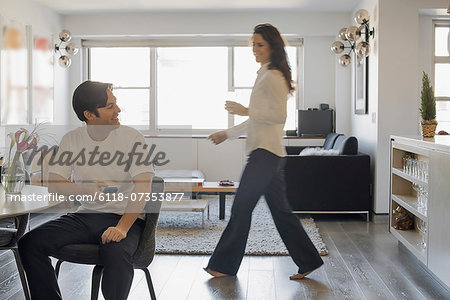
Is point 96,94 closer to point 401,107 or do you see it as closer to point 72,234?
point 72,234

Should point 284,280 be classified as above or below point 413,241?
below

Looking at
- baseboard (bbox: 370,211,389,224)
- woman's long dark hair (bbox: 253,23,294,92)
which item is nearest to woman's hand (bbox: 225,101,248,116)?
woman's long dark hair (bbox: 253,23,294,92)

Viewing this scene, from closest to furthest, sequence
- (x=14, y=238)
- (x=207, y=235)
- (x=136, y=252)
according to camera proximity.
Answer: (x=136, y=252)
(x=14, y=238)
(x=207, y=235)

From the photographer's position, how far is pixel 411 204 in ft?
12.6

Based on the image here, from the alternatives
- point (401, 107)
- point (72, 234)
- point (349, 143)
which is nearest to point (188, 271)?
point (72, 234)

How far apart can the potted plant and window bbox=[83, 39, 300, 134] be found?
12.2 ft

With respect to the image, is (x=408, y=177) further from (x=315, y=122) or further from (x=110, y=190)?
(x=315, y=122)

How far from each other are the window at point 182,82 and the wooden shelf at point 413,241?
12.3 ft

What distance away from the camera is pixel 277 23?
7.17 m

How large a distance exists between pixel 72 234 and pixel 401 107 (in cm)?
400

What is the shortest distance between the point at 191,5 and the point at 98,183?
4892 millimetres

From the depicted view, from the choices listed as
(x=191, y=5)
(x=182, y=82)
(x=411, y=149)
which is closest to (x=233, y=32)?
(x=191, y=5)

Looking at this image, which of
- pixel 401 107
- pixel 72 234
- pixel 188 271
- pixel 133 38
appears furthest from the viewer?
pixel 133 38

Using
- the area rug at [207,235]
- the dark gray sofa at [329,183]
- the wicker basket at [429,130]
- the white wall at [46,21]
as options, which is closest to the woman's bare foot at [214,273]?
the area rug at [207,235]
